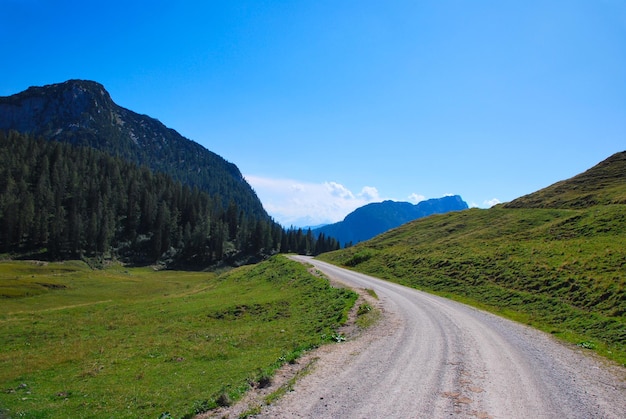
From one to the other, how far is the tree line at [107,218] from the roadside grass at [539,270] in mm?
104606

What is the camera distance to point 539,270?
37312 millimetres

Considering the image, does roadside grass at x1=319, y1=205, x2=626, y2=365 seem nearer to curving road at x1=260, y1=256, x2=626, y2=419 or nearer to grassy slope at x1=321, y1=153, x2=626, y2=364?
grassy slope at x1=321, y1=153, x2=626, y2=364

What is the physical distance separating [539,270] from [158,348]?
3860cm

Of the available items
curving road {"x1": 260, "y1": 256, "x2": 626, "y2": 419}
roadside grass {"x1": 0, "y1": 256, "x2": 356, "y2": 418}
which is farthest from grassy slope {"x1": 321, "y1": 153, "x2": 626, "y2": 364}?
roadside grass {"x1": 0, "y1": 256, "x2": 356, "y2": 418}

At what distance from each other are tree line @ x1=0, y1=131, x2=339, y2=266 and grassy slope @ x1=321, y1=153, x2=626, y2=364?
97.8m

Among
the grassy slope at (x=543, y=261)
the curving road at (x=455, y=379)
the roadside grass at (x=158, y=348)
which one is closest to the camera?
the curving road at (x=455, y=379)

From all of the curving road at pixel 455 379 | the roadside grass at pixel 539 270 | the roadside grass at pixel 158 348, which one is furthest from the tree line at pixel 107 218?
the curving road at pixel 455 379

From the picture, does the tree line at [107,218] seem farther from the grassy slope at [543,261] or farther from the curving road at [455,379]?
the curving road at [455,379]

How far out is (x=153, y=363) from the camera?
21.1 metres

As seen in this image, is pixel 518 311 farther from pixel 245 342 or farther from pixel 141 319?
pixel 141 319

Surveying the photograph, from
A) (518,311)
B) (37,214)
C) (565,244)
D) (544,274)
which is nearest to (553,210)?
(565,244)

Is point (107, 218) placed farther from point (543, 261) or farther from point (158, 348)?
point (543, 261)

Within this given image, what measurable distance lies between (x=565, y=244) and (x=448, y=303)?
21751mm

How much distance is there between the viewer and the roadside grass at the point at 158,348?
15.2 m
